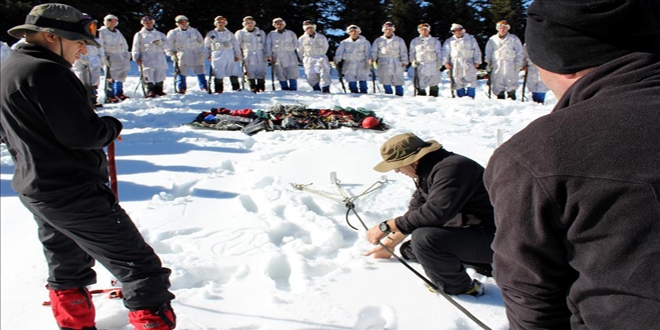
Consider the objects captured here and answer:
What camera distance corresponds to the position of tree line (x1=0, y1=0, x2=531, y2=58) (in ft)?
68.1

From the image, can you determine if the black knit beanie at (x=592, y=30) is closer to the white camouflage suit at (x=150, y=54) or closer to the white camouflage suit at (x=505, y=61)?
the white camouflage suit at (x=150, y=54)

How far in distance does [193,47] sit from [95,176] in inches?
415

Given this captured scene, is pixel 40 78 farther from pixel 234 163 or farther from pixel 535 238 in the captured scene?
pixel 234 163

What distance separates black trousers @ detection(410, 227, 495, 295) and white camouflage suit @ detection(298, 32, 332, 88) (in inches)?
411

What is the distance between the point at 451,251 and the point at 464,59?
410 inches

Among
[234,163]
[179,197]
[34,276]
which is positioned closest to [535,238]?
[34,276]

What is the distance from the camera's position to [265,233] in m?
3.68

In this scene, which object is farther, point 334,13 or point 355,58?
point 334,13

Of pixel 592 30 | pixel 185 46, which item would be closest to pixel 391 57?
pixel 185 46

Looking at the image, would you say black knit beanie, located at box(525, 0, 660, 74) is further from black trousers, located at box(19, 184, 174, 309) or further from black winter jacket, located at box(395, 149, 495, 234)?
black trousers, located at box(19, 184, 174, 309)

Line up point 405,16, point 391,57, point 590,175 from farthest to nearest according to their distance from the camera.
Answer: point 405,16 → point 391,57 → point 590,175

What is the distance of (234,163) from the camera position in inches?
223

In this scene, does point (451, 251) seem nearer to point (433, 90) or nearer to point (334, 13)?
point (433, 90)

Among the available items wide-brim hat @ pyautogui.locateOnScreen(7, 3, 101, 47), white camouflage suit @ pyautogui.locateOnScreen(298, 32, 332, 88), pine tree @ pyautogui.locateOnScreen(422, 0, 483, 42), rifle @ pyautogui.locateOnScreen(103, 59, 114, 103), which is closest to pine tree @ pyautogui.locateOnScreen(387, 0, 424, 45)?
pine tree @ pyautogui.locateOnScreen(422, 0, 483, 42)
